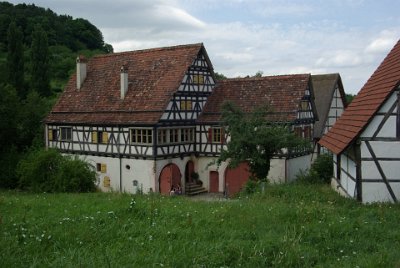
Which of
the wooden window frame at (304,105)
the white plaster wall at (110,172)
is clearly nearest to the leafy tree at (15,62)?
the white plaster wall at (110,172)

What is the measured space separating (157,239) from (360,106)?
1170 cm

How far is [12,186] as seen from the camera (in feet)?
112

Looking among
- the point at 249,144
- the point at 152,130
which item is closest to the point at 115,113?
the point at 152,130

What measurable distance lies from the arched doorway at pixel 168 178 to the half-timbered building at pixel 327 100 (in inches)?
470

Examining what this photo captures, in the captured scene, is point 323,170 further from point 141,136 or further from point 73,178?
point 73,178

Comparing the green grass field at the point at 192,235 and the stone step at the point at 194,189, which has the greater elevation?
the green grass field at the point at 192,235

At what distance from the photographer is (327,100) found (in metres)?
37.5

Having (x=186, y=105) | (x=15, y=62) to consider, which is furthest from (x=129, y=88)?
(x=15, y=62)

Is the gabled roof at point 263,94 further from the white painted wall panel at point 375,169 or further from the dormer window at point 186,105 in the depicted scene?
the white painted wall panel at point 375,169

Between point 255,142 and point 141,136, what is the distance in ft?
31.2

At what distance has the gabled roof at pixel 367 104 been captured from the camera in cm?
1573

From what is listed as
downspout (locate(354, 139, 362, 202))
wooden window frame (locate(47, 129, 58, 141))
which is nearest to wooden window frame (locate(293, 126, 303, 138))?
downspout (locate(354, 139, 362, 202))

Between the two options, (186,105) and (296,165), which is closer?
(296,165)

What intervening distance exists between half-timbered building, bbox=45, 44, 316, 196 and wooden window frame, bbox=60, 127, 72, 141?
3.1 inches
